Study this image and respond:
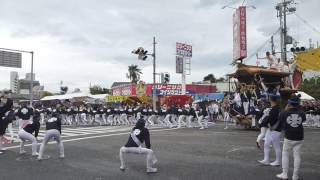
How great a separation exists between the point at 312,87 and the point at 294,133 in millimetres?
51032

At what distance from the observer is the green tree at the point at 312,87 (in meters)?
56.2

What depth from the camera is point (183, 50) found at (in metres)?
45.8

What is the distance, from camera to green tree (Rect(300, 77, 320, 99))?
5616 cm

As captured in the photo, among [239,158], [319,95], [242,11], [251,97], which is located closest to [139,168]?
[239,158]

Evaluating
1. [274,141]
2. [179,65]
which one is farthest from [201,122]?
[274,141]

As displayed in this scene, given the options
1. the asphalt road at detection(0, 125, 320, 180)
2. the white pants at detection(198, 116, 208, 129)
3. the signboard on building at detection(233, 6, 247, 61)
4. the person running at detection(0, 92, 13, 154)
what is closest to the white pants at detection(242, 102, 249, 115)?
the white pants at detection(198, 116, 208, 129)

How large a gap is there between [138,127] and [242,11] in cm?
2691

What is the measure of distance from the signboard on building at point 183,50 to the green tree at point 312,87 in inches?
740

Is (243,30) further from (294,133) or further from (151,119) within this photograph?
(294,133)

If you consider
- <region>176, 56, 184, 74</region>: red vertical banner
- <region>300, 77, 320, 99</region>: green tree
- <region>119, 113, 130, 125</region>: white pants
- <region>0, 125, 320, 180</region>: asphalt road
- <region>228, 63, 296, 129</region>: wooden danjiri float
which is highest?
<region>176, 56, 184, 74</region>: red vertical banner

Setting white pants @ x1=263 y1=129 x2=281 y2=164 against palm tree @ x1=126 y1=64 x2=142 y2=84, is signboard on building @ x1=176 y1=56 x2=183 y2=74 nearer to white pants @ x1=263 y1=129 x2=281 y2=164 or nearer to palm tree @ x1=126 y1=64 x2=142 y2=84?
white pants @ x1=263 y1=129 x2=281 y2=164

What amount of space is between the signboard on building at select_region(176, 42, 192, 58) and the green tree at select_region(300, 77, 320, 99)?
740 inches

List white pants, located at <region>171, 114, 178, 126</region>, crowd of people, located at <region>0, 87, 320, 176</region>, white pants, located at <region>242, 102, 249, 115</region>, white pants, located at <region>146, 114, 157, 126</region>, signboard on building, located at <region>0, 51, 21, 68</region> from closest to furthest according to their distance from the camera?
1. crowd of people, located at <region>0, 87, 320, 176</region>
2. white pants, located at <region>242, 102, 249, 115</region>
3. white pants, located at <region>171, 114, 178, 126</region>
4. white pants, located at <region>146, 114, 157, 126</region>
5. signboard on building, located at <region>0, 51, 21, 68</region>

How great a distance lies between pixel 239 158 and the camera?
12.9m
